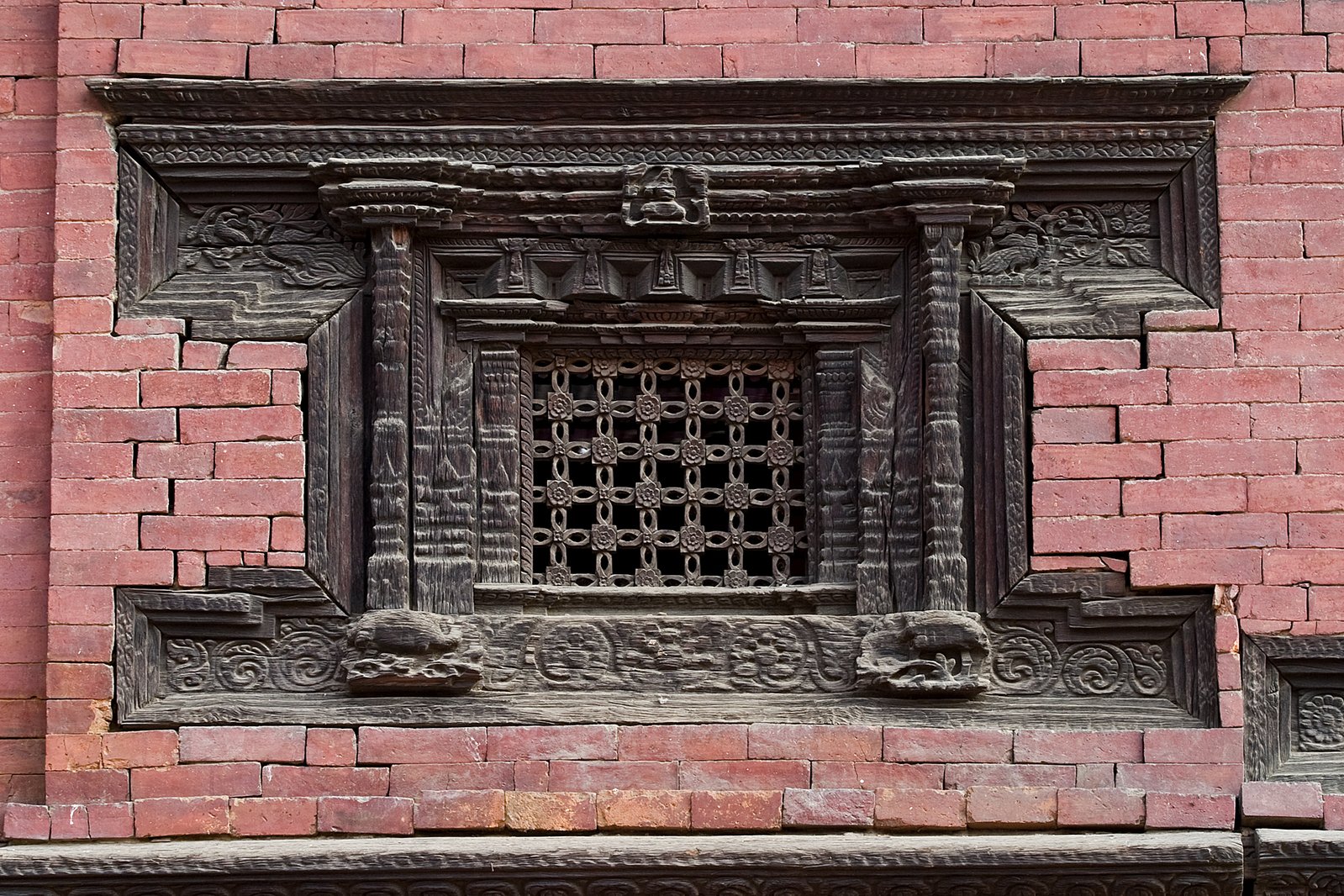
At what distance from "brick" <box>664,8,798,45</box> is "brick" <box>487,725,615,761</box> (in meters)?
2.31

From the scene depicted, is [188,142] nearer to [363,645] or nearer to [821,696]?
[363,645]

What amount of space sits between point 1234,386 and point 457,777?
2.80 meters

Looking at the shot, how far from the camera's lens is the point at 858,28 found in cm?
447

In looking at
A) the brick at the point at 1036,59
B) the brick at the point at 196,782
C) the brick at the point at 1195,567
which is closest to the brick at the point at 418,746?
the brick at the point at 196,782

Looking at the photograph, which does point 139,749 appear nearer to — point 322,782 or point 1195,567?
point 322,782

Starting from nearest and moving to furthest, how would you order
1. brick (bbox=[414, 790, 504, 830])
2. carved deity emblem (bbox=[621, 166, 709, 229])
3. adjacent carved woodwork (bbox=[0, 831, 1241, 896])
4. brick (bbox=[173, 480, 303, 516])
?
1. adjacent carved woodwork (bbox=[0, 831, 1241, 896])
2. brick (bbox=[414, 790, 504, 830])
3. brick (bbox=[173, 480, 303, 516])
4. carved deity emblem (bbox=[621, 166, 709, 229])

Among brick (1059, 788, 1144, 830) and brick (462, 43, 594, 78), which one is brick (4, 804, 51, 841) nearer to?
brick (462, 43, 594, 78)

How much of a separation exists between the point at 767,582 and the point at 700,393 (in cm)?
68

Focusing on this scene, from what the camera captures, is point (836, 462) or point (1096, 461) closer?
point (1096, 461)

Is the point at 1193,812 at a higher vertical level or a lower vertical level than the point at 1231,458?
lower

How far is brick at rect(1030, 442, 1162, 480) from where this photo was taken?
4.30m

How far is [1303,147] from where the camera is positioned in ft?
14.5

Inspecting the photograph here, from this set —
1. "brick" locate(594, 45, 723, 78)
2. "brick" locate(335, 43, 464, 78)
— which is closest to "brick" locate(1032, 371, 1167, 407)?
"brick" locate(594, 45, 723, 78)

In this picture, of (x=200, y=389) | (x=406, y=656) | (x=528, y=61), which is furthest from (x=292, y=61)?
(x=406, y=656)
